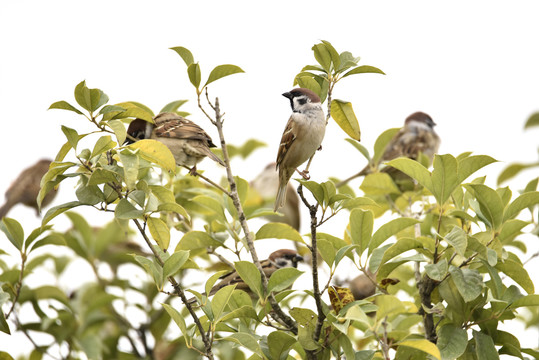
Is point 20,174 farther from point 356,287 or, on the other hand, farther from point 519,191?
point 519,191

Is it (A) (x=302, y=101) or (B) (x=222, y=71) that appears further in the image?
(A) (x=302, y=101)

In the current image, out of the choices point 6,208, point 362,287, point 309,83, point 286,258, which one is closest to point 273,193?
point 286,258

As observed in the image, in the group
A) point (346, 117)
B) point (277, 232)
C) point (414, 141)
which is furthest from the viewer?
point (414, 141)

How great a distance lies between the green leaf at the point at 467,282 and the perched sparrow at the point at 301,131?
0.99m

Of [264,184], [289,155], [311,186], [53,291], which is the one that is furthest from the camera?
[264,184]

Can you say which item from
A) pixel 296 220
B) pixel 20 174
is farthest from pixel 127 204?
pixel 20 174

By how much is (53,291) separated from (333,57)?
1.90 m

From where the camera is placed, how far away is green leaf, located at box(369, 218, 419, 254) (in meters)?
2.19

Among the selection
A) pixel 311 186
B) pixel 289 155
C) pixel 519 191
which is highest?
pixel 519 191

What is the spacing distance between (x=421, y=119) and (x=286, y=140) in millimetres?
3221

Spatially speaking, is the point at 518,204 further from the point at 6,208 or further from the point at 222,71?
the point at 6,208

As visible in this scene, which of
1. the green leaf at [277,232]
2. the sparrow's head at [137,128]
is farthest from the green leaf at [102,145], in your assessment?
the sparrow's head at [137,128]

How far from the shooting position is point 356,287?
10.5ft

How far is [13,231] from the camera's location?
2600mm
